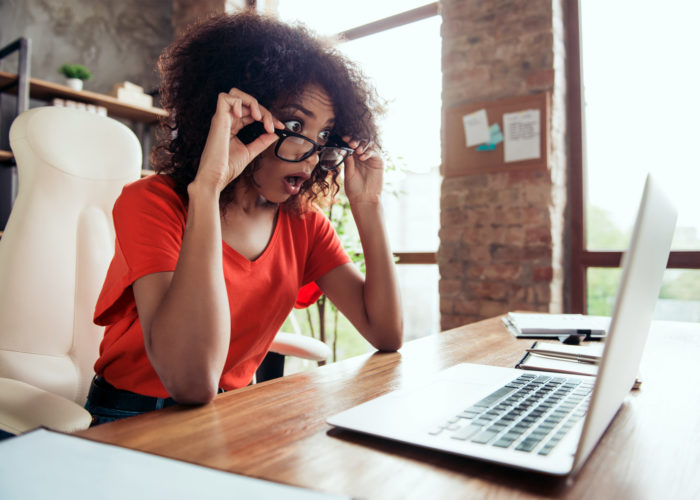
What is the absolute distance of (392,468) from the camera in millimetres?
452

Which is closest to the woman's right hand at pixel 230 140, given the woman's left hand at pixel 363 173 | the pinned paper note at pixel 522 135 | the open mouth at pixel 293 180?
the open mouth at pixel 293 180

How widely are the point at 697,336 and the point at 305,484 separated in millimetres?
1157

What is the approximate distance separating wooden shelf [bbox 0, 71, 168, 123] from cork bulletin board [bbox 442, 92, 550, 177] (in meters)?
1.48

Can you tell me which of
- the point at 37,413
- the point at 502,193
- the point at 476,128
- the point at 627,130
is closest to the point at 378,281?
the point at 37,413

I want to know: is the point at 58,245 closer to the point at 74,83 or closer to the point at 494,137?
the point at 494,137

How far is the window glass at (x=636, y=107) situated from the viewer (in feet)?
7.75

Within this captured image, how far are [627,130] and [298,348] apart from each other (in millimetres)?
2084

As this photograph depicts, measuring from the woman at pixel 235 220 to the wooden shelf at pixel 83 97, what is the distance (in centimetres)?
155

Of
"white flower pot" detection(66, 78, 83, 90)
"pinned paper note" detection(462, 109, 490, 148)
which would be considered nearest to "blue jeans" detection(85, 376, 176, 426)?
Result: "pinned paper note" detection(462, 109, 490, 148)

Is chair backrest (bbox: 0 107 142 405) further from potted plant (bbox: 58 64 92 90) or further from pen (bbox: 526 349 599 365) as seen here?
potted plant (bbox: 58 64 92 90)

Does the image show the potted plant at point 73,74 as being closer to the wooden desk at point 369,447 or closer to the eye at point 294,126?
the eye at point 294,126

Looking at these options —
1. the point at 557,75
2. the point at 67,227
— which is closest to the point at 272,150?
the point at 67,227

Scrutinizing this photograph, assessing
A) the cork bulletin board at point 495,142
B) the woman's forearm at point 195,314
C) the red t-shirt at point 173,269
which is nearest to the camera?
the woman's forearm at point 195,314

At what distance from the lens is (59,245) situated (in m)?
1.11
